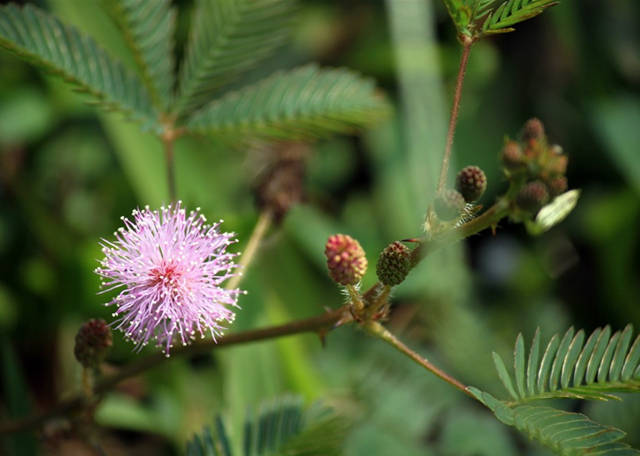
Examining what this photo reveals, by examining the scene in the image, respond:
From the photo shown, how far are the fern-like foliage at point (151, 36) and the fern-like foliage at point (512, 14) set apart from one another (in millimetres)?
1026

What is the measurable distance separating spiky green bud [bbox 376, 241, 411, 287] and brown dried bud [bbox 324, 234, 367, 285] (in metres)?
0.05

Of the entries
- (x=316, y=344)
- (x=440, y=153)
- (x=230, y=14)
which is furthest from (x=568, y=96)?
(x=230, y=14)

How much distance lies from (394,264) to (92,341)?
810mm

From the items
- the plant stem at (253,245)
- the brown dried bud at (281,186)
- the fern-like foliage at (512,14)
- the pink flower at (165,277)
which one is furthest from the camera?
the brown dried bud at (281,186)

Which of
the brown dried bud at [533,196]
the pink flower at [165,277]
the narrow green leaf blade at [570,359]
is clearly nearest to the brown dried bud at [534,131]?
the brown dried bud at [533,196]

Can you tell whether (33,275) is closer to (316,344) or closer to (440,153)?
(316,344)

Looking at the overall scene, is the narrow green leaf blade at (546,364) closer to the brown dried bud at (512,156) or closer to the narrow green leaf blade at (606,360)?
the narrow green leaf blade at (606,360)

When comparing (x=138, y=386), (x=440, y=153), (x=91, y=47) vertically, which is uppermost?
(x=91, y=47)

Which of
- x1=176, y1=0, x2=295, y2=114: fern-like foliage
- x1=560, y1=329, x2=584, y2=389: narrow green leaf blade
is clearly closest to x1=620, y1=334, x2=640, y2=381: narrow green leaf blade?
x1=560, y1=329, x2=584, y2=389: narrow green leaf blade

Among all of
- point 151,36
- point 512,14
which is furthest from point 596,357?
point 151,36

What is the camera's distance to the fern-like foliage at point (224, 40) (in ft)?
6.72

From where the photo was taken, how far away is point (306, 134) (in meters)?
2.24

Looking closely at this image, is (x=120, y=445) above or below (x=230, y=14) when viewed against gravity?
below

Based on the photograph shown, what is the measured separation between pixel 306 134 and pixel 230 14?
1.53 feet
